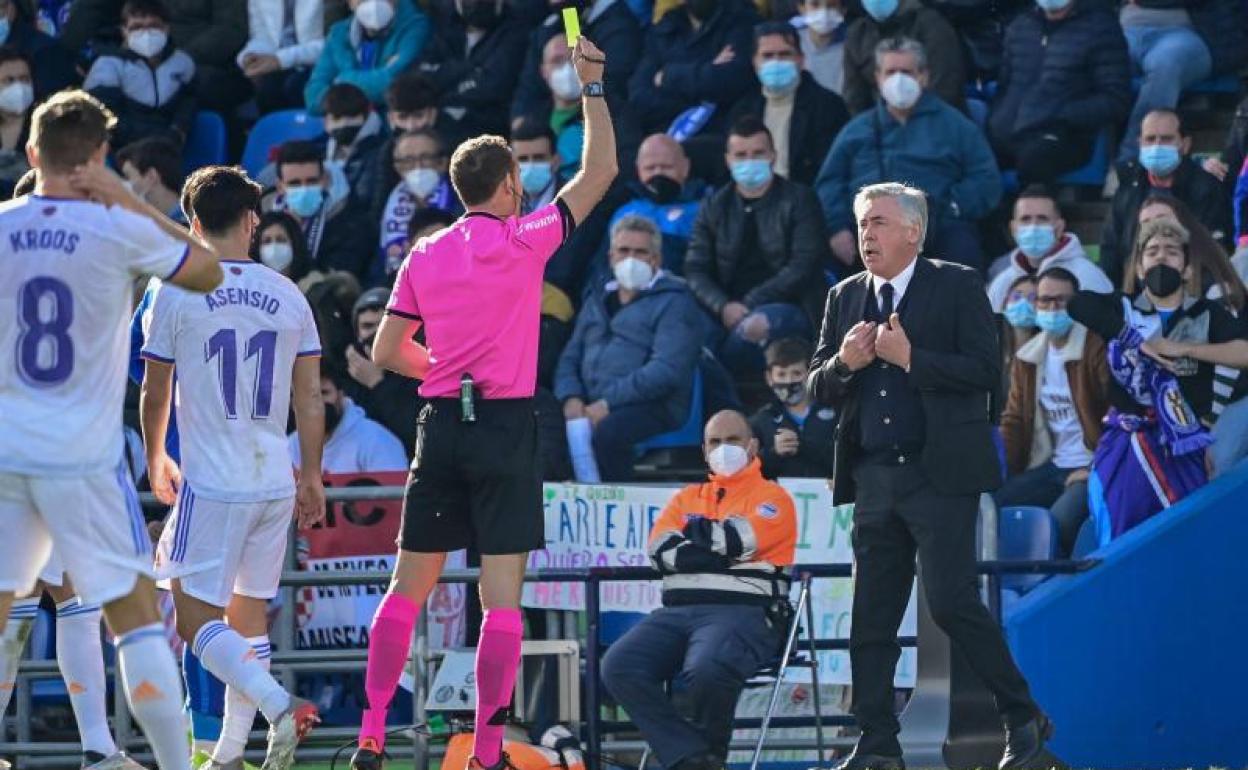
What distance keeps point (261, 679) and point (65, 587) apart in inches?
34.6


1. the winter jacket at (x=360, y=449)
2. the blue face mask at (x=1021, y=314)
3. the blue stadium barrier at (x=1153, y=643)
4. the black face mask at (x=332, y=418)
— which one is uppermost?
the blue face mask at (x=1021, y=314)

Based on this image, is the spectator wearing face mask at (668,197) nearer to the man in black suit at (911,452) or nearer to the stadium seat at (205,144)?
the stadium seat at (205,144)

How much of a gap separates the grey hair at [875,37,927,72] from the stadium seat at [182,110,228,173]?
5.23 meters

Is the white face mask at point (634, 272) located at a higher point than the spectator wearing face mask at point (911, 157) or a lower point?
lower

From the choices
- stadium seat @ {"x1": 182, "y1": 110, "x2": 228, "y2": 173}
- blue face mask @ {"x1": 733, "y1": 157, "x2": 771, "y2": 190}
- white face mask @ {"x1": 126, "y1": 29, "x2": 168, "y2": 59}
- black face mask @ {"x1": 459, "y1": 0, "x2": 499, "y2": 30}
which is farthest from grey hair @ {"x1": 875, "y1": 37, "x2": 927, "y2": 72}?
white face mask @ {"x1": 126, "y1": 29, "x2": 168, "y2": 59}

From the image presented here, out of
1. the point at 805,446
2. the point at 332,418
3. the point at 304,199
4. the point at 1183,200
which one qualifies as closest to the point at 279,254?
the point at 304,199

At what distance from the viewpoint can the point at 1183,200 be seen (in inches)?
518

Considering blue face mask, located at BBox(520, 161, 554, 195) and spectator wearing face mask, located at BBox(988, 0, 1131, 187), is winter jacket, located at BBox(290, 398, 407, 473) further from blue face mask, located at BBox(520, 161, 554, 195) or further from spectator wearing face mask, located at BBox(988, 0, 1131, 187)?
spectator wearing face mask, located at BBox(988, 0, 1131, 187)

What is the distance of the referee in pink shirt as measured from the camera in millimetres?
8945

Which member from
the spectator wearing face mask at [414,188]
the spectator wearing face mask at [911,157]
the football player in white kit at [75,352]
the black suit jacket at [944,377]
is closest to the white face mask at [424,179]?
the spectator wearing face mask at [414,188]

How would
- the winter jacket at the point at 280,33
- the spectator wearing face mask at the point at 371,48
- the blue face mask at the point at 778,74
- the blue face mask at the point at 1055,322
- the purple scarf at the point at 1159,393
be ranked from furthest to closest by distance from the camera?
the winter jacket at the point at 280,33 → the spectator wearing face mask at the point at 371,48 → the blue face mask at the point at 778,74 → the blue face mask at the point at 1055,322 → the purple scarf at the point at 1159,393

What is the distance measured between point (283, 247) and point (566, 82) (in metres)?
2.08

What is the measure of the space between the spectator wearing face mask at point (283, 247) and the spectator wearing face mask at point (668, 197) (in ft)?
6.11

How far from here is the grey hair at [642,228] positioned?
13.5m
